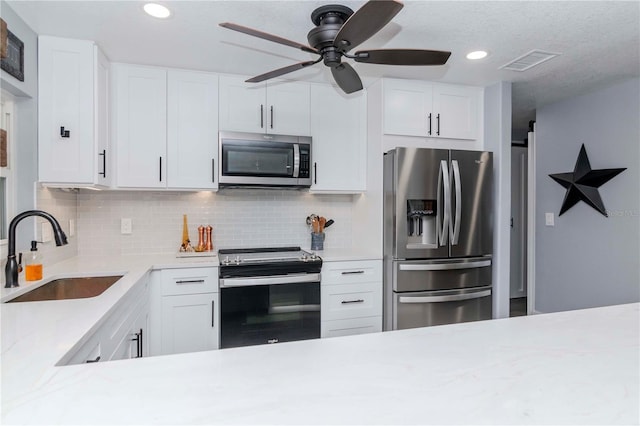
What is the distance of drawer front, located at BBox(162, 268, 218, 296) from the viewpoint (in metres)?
2.45

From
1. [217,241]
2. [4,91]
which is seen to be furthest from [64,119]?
[217,241]

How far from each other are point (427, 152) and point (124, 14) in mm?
2164

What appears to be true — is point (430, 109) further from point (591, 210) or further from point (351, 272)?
point (591, 210)

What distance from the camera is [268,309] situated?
8.58ft

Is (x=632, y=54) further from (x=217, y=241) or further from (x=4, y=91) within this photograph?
(x=4, y=91)

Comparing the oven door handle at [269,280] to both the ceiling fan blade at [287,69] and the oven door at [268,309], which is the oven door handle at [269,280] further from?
the ceiling fan blade at [287,69]

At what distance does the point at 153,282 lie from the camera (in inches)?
95.3

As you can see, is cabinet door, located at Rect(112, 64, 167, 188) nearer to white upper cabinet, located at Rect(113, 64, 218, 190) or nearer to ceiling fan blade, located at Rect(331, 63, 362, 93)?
white upper cabinet, located at Rect(113, 64, 218, 190)

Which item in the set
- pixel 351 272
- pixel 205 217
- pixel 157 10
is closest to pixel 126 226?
pixel 205 217

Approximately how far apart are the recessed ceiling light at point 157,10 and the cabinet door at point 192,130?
803 mm

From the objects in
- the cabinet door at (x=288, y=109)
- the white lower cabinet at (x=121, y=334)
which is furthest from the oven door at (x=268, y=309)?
the cabinet door at (x=288, y=109)

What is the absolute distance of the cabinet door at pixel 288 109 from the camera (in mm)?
2895

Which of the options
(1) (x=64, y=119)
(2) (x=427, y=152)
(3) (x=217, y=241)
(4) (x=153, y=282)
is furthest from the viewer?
(3) (x=217, y=241)

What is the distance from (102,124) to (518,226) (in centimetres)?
481
